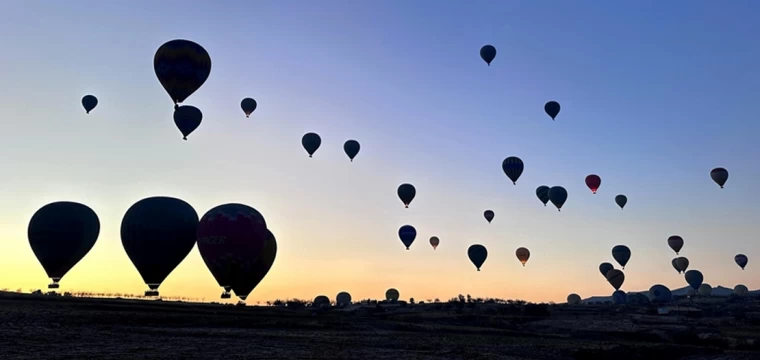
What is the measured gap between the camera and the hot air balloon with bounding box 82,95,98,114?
183 feet

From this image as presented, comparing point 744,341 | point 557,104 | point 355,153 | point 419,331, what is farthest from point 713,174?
point 419,331

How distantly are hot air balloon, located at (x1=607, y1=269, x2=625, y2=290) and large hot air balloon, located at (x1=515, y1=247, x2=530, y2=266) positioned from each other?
16400 mm

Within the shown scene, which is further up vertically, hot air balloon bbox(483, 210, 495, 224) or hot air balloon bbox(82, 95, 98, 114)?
hot air balloon bbox(82, 95, 98, 114)

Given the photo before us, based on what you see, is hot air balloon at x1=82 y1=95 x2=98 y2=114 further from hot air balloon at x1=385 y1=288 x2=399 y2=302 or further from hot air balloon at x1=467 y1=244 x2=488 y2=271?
hot air balloon at x1=385 y1=288 x2=399 y2=302

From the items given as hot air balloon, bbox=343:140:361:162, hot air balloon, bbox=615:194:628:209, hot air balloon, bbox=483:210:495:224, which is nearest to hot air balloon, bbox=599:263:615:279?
hot air balloon, bbox=615:194:628:209

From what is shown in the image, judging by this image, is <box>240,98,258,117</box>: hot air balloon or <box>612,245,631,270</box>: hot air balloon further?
<box>612,245,631,270</box>: hot air balloon

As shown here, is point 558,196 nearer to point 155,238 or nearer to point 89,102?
point 155,238

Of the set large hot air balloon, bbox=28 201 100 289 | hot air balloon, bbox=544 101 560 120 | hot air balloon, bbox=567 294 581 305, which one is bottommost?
large hot air balloon, bbox=28 201 100 289

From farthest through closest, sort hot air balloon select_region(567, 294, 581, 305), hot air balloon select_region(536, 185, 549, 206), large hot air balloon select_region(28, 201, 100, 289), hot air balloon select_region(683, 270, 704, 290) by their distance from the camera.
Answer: hot air balloon select_region(567, 294, 581, 305)
hot air balloon select_region(683, 270, 704, 290)
hot air balloon select_region(536, 185, 549, 206)
large hot air balloon select_region(28, 201, 100, 289)

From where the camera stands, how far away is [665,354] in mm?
33750

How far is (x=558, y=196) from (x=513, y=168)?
31.9 feet

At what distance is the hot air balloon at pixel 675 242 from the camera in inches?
3625

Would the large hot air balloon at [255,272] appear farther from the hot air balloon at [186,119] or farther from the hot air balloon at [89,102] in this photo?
the hot air balloon at [89,102]

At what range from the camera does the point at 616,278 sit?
97.6 metres
